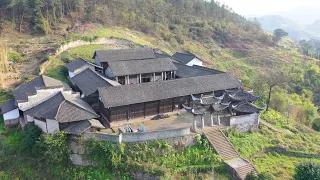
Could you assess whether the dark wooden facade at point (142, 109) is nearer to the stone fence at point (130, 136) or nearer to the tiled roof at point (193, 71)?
the stone fence at point (130, 136)

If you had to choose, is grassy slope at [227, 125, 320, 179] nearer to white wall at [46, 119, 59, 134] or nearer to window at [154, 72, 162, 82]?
window at [154, 72, 162, 82]

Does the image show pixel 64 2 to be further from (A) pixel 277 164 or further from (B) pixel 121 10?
(A) pixel 277 164

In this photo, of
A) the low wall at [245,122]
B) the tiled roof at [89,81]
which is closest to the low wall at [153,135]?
the low wall at [245,122]

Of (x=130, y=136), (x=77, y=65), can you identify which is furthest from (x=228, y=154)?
(x=77, y=65)

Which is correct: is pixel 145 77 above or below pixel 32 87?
below

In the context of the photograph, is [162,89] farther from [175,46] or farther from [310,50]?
[310,50]

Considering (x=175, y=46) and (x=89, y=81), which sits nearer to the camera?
(x=89, y=81)

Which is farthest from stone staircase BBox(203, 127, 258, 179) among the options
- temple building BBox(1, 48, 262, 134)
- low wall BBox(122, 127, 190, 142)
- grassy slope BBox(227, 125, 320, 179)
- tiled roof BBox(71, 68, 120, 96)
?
tiled roof BBox(71, 68, 120, 96)
